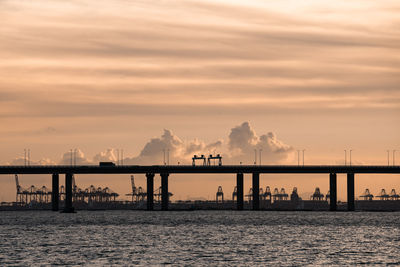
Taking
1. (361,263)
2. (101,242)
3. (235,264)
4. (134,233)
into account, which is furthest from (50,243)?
(361,263)

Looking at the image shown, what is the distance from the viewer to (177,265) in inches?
4200

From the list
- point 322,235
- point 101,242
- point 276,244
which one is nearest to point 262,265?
point 276,244

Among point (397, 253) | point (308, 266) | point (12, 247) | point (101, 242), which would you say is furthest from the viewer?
point (101, 242)

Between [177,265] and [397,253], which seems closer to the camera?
[177,265]

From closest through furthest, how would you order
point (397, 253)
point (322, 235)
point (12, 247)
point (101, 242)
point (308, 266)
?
1. point (308, 266)
2. point (397, 253)
3. point (12, 247)
4. point (101, 242)
5. point (322, 235)

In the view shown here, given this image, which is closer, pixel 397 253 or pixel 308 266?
pixel 308 266

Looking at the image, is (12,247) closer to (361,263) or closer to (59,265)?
(59,265)

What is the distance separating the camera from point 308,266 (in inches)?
4151

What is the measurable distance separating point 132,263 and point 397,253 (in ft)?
118

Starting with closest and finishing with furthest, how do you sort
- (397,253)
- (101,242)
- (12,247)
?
1. (397,253)
2. (12,247)
3. (101,242)

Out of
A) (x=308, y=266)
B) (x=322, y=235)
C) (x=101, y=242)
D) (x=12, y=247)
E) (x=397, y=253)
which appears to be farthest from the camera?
(x=322, y=235)

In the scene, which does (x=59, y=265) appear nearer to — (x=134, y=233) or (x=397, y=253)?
(x=397, y=253)

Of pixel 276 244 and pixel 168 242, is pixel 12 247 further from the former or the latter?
pixel 276 244

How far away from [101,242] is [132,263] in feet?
115
